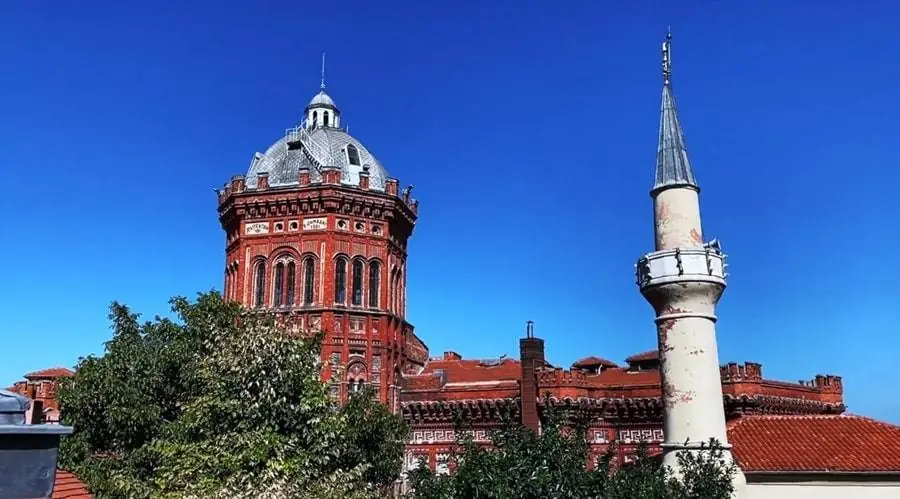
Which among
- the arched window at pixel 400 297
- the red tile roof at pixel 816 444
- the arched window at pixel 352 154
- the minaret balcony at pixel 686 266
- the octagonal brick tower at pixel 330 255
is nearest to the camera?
the minaret balcony at pixel 686 266

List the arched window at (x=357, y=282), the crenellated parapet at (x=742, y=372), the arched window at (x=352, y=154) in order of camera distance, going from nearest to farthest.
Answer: the crenellated parapet at (x=742, y=372) < the arched window at (x=357, y=282) < the arched window at (x=352, y=154)

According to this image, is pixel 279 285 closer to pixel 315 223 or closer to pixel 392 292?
pixel 315 223

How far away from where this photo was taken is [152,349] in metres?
22.1

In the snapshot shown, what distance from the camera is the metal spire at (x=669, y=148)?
19250 millimetres

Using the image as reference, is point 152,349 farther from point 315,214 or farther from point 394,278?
point 394,278

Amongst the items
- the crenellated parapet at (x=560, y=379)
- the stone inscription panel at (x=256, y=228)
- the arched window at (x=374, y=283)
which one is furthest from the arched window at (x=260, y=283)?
the crenellated parapet at (x=560, y=379)

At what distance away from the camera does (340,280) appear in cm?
3566

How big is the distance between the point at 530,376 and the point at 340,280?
10065 mm

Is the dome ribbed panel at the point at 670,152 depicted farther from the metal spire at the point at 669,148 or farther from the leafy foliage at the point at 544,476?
the leafy foliage at the point at 544,476

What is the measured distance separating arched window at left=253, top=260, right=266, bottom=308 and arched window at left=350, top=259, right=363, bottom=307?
444 centimetres

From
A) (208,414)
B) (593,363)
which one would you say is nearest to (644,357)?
(593,363)

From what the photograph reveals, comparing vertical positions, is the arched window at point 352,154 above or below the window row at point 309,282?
above

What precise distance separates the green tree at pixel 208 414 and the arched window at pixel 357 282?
42.7 feet

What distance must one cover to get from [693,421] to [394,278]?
22578mm
